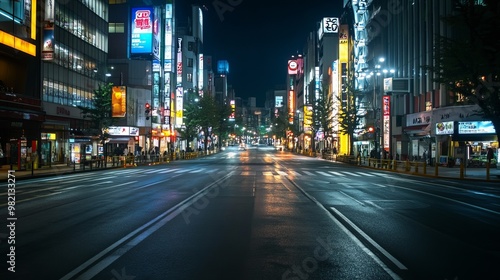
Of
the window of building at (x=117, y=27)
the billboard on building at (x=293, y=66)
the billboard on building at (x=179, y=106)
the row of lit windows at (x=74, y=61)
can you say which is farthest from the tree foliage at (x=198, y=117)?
the billboard on building at (x=293, y=66)

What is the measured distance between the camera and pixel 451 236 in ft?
33.1

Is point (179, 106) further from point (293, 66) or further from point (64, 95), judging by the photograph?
point (293, 66)

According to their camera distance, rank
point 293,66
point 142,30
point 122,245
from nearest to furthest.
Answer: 1. point 122,245
2. point 142,30
3. point 293,66

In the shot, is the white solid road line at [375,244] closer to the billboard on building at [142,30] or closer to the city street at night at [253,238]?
the city street at night at [253,238]

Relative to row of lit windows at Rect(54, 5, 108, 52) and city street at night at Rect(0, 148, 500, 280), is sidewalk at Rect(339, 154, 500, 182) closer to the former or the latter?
city street at night at Rect(0, 148, 500, 280)

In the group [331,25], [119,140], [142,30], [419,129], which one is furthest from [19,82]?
[331,25]

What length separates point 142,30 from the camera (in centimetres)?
6481

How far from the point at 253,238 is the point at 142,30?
197 feet

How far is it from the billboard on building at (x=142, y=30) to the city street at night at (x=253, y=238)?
50706 millimetres

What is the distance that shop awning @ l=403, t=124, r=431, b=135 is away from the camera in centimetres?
4575

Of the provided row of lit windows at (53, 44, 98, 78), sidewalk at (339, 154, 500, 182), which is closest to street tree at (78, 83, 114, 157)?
row of lit windows at (53, 44, 98, 78)

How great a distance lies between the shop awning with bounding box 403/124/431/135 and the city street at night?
2978 centimetres

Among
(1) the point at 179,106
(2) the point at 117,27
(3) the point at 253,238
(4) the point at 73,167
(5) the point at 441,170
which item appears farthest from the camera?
(1) the point at 179,106

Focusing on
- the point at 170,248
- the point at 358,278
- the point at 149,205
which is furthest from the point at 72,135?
the point at 358,278
